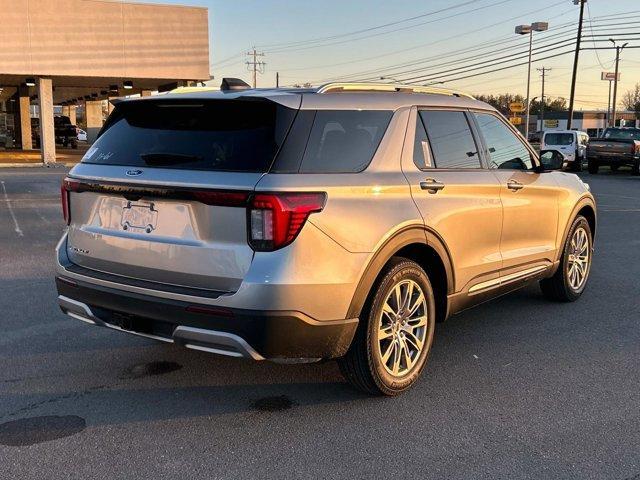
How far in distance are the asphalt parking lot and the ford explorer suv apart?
389 millimetres

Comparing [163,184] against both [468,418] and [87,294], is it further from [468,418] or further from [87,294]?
[468,418]

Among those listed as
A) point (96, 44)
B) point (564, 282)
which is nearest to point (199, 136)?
point (564, 282)

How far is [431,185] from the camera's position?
165 inches

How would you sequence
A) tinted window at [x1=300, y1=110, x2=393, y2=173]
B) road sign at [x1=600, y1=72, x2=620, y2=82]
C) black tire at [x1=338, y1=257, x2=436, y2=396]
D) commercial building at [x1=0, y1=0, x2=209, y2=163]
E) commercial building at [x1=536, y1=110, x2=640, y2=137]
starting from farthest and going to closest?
commercial building at [x1=536, y1=110, x2=640, y2=137] < road sign at [x1=600, y1=72, x2=620, y2=82] < commercial building at [x1=0, y1=0, x2=209, y2=163] < black tire at [x1=338, y1=257, x2=436, y2=396] < tinted window at [x1=300, y1=110, x2=393, y2=173]

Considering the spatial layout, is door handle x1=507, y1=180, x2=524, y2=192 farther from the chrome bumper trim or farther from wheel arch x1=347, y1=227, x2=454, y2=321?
the chrome bumper trim

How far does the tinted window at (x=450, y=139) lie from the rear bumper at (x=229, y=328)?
58.3 inches

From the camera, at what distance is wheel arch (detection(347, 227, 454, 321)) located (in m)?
3.62

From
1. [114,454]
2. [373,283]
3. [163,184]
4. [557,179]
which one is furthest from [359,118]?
[557,179]

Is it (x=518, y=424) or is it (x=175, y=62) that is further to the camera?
(x=175, y=62)

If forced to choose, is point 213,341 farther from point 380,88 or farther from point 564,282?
point 564,282

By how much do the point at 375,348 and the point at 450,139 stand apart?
1664 millimetres

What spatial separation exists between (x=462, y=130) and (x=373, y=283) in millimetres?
1650

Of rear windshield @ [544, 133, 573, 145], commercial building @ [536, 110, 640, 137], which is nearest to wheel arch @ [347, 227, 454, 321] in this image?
rear windshield @ [544, 133, 573, 145]

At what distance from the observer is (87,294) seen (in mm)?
3863
